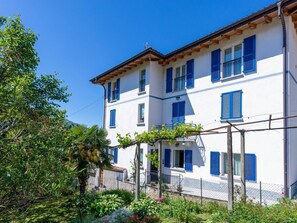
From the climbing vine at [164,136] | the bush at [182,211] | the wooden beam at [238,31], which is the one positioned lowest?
the bush at [182,211]

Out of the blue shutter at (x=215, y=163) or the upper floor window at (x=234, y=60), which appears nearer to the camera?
the upper floor window at (x=234, y=60)

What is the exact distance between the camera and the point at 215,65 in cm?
1374

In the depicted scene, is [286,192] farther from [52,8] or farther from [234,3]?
[52,8]

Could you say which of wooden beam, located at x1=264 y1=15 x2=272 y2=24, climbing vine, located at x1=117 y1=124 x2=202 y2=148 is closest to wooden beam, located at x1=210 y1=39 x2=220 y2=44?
wooden beam, located at x1=264 y1=15 x2=272 y2=24

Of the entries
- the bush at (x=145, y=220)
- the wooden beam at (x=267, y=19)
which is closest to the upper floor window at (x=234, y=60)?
the wooden beam at (x=267, y=19)

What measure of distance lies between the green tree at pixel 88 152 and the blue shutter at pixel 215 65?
7.95 meters

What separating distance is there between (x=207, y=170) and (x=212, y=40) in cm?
834

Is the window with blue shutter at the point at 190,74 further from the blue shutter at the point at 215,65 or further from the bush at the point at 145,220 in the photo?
the bush at the point at 145,220

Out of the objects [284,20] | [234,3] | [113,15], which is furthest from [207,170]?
[113,15]

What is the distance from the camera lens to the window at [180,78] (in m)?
16.1

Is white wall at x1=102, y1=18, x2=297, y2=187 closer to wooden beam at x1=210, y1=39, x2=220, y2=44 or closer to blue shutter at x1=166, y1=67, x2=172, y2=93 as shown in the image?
wooden beam at x1=210, y1=39, x2=220, y2=44

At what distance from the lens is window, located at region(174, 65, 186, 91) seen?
16.1m

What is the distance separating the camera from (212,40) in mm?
13422

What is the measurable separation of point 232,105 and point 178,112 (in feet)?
14.4
